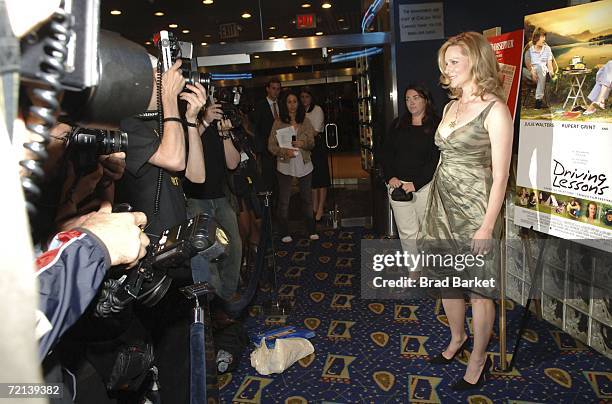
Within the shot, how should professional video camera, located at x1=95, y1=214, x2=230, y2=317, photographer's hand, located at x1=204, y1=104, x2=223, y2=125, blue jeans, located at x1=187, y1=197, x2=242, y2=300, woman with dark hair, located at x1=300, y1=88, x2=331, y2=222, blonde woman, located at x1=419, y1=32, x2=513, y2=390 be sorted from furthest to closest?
woman with dark hair, located at x1=300, y1=88, x2=331, y2=222 → blue jeans, located at x1=187, y1=197, x2=242, y2=300 → photographer's hand, located at x1=204, y1=104, x2=223, y2=125 → blonde woman, located at x1=419, y1=32, x2=513, y2=390 → professional video camera, located at x1=95, y1=214, x2=230, y2=317

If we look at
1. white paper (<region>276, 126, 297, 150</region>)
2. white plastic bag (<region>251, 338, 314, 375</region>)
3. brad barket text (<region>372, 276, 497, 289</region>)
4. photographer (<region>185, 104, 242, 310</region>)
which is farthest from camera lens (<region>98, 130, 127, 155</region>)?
white paper (<region>276, 126, 297, 150</region>)

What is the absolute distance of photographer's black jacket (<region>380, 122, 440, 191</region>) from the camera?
3.59 metres

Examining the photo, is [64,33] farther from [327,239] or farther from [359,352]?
[327,239]

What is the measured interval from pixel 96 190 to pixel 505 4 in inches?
163

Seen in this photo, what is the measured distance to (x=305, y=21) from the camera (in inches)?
193

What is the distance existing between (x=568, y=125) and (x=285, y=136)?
124 inches

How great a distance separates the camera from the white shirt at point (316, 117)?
527cm

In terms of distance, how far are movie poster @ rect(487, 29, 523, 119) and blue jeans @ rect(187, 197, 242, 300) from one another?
5.81ft

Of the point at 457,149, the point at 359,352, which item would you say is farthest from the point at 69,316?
the point at 359,352

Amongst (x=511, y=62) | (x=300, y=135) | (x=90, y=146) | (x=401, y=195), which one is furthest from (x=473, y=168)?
(x=300, y=135)

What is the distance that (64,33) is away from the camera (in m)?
0.57

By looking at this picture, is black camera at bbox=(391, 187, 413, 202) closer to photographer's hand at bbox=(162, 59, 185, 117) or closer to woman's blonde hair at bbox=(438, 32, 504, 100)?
woman's blonde hair at bbox=(438, 32, 504, 100)

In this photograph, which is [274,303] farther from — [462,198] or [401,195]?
[462,198]

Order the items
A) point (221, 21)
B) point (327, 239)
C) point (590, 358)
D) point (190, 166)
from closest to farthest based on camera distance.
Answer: point (190, 166)
point (590, 358)
point (221, 21)
point (327, 239)
